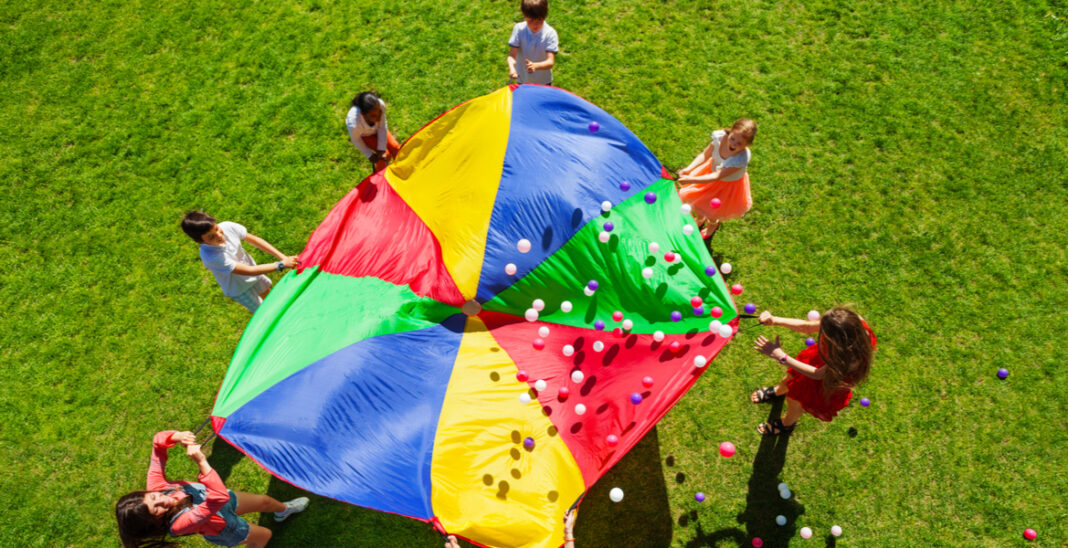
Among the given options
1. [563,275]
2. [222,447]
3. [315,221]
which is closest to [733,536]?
[563,275]

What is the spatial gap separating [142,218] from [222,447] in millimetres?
2589

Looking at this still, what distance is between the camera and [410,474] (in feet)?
12.4

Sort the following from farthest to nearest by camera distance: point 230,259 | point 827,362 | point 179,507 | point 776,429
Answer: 1. point 776,429
2. point 230,259
3. point 827,362
4. point 179,507

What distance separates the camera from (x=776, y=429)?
193 inches

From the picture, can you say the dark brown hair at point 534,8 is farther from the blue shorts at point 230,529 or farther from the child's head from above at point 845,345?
the blue shorts at point 230,529

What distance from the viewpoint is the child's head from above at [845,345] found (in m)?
3.65

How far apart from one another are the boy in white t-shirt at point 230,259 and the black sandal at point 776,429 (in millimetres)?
4005

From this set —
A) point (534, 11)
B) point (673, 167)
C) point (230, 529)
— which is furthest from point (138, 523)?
point (673, 167)

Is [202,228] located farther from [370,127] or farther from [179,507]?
[179,507]

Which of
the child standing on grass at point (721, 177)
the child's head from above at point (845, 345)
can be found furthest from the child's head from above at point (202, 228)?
the child's head from above at point (845, 345)

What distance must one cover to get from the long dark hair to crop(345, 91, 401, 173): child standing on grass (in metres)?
2.90

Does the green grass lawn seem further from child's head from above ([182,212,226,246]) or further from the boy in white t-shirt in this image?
child's head from above ([182,212,226,246])

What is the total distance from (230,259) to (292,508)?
2.02 m

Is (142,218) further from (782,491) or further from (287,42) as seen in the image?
(782,491)
